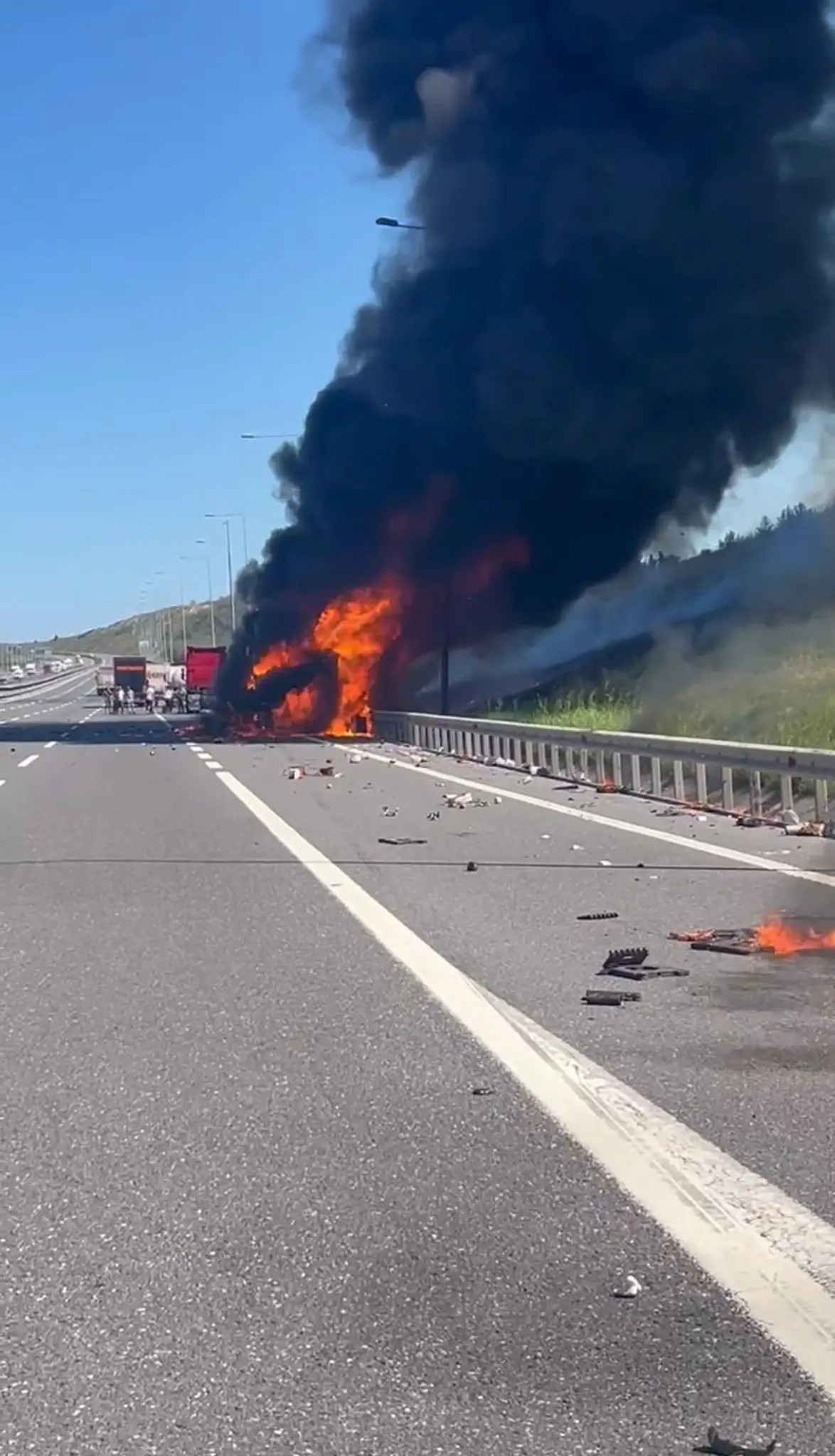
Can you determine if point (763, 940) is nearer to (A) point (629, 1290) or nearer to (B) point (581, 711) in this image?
(A) point (629, 1290)

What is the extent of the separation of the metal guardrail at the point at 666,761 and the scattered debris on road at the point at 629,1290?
36.0ft

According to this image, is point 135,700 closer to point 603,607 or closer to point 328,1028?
point 603,607

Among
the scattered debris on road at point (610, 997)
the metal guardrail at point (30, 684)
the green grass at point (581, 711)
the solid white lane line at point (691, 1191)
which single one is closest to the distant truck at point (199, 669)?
the green grass at point (581, 711)

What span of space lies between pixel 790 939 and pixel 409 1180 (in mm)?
4672

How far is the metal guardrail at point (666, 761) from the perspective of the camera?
15.9 m

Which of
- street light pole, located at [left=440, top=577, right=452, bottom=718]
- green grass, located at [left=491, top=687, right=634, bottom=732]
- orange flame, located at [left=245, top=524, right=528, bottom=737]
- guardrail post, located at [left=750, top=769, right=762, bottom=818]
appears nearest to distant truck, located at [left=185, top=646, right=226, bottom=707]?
orange flame, located at [left=245, top=524, right=528, bottom=737]

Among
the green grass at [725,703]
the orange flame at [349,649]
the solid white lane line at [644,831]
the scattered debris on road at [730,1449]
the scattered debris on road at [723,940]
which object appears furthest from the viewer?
the orange flame at [349,649]

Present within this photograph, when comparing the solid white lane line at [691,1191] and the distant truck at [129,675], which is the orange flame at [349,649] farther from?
the distant truck at [129,675]

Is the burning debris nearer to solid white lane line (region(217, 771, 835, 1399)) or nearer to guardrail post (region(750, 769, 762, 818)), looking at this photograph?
solid white lane line (region(217, 771, 835, 1399))

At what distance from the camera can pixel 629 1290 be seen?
419 cm

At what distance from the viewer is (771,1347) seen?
383 centimetres

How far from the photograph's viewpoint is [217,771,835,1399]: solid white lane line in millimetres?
4039

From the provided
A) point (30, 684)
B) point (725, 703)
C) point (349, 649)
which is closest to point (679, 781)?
point (725, 703)

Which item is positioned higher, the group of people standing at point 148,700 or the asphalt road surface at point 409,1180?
the group of people standing at point 148,700
